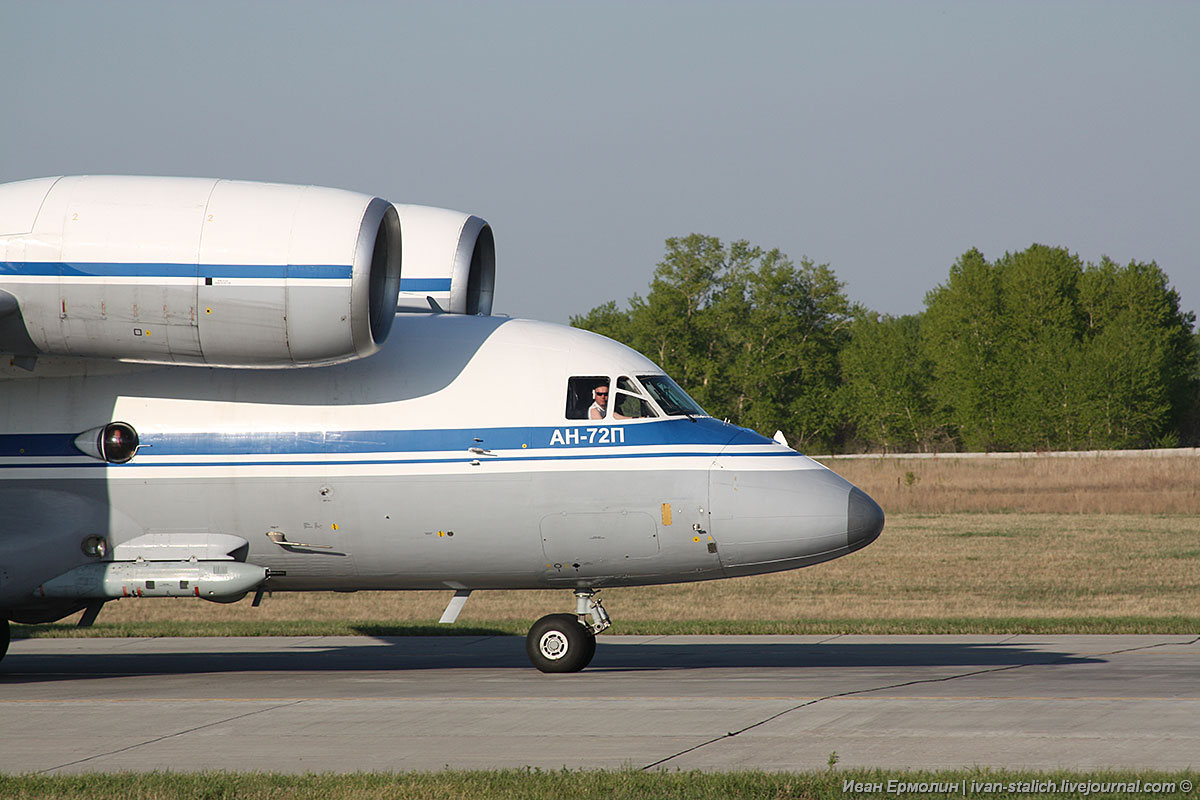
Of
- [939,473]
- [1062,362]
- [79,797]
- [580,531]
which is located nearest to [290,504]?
[580,531]

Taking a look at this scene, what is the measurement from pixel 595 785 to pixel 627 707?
378 centimetres

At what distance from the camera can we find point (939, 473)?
64.1m

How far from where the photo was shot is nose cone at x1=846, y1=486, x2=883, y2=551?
1543cm

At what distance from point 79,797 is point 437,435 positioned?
662 centimetres

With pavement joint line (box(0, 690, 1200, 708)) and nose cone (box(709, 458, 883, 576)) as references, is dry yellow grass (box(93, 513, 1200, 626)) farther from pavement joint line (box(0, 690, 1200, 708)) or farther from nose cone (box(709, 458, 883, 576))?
nose cone (box(709, 458, 883, 576))

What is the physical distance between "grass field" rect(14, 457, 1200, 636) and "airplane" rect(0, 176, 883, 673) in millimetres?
6674

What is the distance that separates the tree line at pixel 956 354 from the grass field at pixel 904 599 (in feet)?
173

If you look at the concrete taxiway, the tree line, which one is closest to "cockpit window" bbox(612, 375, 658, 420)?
the concrete taxiway

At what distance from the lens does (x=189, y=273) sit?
14703 millimetres

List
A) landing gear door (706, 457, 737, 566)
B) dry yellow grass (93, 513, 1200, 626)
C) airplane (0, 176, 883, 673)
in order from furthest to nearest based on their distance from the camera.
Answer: dry yellow grass (93, 513, 1200, 626)
landing gear door (706, 457, 737, 566)
airplane (0, 176, 883, 673)

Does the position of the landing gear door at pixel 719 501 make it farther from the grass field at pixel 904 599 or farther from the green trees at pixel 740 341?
the green trees at pixel 740 341

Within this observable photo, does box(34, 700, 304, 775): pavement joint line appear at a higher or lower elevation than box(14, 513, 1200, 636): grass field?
higher

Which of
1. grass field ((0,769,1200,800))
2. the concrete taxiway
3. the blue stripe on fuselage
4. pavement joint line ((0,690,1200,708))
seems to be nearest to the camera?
grass field ((0,769,1200,800))

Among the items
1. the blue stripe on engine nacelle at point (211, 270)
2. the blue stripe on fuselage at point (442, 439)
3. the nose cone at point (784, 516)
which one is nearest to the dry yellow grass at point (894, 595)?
the blue stripe on fuselage at point (442, 439)
